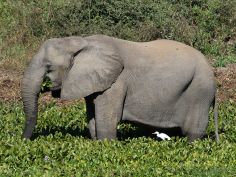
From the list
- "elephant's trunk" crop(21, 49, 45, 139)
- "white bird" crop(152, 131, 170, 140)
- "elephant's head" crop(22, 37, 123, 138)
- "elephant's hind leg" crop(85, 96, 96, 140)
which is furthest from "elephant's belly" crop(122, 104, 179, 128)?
"elephant's trunk" crop(21, 49, 45, 139)

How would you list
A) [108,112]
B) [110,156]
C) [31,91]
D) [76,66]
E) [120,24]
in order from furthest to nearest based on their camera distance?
[120,24] → [76,66] → [108,112] → [31,91] → [110,156]

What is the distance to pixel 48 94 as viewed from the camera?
1571cm

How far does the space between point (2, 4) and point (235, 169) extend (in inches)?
507

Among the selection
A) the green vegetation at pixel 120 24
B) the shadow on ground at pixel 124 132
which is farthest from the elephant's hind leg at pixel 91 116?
the green vegetation at pixel 120 24

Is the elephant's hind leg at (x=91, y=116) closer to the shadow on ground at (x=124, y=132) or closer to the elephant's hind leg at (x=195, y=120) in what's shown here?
the shadow on ground at (x=124, y=132)

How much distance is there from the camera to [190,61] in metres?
11.6

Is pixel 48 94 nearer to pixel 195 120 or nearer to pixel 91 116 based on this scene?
pixel 91 116

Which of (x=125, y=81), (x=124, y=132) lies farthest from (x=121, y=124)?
(x=125, y=81)

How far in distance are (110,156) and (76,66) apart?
1.71 meters

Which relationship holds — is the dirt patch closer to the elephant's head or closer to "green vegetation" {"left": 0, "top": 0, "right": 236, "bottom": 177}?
"green vegetation" {"left": 0, "top": 0, "right": 236, "bottom": 177}

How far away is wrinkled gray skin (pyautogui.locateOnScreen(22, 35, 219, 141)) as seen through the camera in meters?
11.0

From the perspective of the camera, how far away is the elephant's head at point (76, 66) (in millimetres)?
10961

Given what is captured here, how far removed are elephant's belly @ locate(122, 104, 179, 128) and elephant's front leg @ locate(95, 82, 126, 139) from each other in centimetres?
30

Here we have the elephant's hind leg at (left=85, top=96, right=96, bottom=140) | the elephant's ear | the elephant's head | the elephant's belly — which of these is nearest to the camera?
the elephant's head
